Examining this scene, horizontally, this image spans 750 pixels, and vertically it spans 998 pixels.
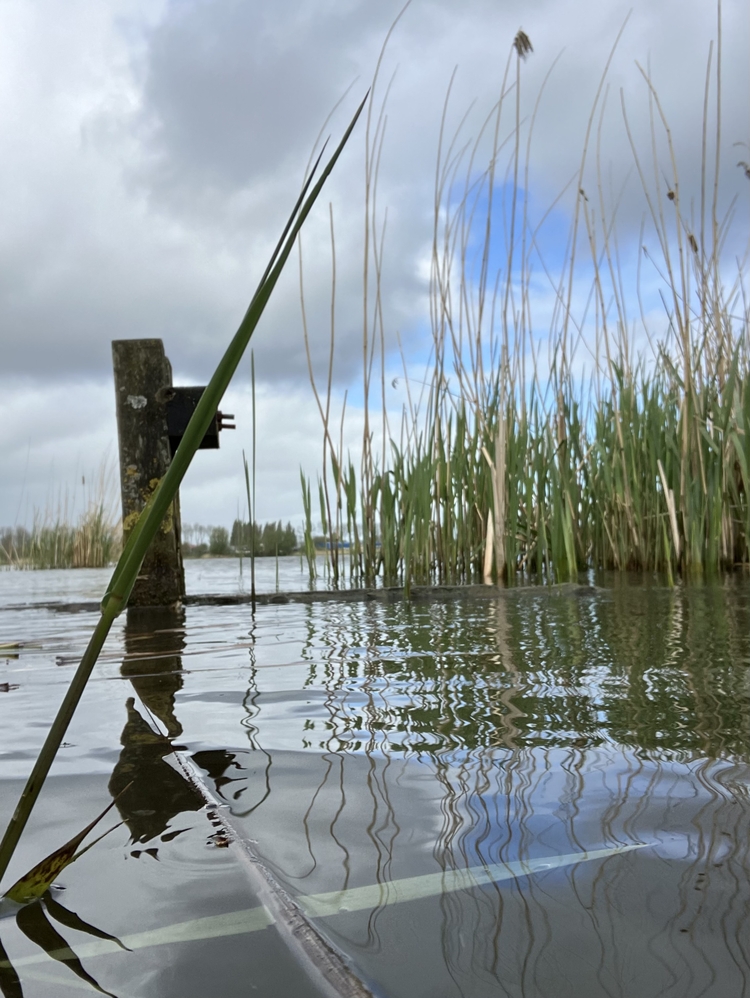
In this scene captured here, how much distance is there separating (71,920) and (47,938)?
0.06 ft

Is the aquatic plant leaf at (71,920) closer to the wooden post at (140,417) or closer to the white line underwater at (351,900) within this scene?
the white line underwater at (351,900)

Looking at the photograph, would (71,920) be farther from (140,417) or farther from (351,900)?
(140,417)

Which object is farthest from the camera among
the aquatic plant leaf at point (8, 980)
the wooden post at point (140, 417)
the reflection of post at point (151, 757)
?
the wooden post at point (140, 417)

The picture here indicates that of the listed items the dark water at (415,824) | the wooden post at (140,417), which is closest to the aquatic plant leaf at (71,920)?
the dark water at (415,824)

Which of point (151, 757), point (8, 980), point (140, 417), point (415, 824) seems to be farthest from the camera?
point (140, 417)

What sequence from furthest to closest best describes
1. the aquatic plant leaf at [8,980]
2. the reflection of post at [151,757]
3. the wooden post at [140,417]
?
the wooden post at [140,417] < the reflection of post at [151,757] < the aquatic plant leaf at [8,980]

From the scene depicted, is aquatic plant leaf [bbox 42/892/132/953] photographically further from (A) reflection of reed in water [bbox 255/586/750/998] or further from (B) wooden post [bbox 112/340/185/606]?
(B) wooden post [bbox 112/340/185/606]

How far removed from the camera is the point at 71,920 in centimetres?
42

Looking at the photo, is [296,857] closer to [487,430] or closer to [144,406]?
[144,406]

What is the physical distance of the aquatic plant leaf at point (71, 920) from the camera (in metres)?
0.40

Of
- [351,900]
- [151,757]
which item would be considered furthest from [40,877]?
[151,757]

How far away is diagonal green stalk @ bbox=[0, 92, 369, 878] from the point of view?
0.40 metres

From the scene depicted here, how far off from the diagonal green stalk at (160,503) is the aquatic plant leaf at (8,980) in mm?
54

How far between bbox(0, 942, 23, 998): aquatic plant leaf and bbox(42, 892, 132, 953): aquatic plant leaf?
1.4 inches
